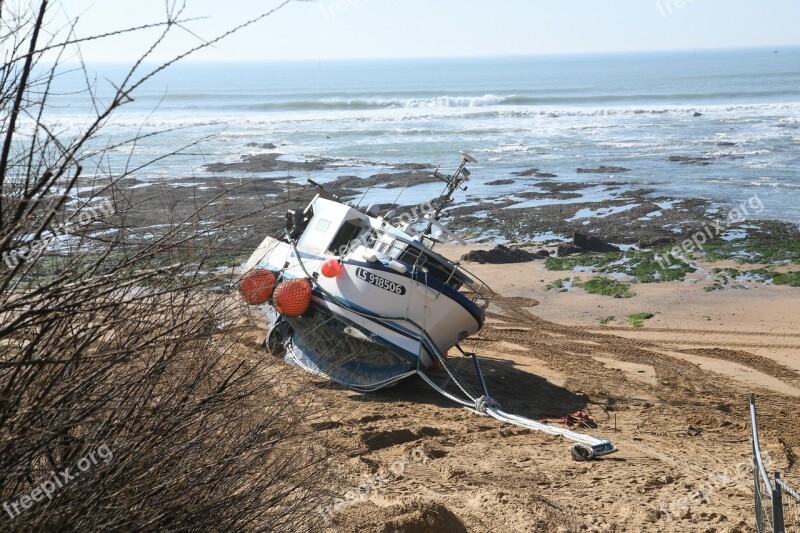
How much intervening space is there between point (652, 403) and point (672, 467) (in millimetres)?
3280

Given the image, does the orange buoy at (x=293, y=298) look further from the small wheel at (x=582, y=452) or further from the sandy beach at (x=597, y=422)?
the small wheel at (x=582, y=452)

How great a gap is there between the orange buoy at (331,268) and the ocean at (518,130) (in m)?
3.76

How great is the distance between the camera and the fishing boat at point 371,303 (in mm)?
13930

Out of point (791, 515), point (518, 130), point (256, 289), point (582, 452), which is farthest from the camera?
point (518, 130)

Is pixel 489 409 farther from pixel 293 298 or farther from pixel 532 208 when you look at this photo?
pixel 532 208

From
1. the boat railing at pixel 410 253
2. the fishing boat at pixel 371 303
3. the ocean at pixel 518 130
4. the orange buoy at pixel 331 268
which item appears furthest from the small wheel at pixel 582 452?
the ocean at pixel 518 130

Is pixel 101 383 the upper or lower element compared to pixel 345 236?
upper

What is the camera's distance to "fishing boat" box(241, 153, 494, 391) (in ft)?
45.7

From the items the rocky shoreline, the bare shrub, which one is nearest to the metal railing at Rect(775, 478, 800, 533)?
the bare shrub

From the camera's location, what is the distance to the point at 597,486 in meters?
9.83

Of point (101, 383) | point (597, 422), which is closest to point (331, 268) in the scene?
point (597, 422)

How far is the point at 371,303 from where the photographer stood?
14000 millimetres

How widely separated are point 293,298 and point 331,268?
781 millimetres

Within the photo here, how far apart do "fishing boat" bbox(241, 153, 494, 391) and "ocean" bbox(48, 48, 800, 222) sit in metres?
3.84
